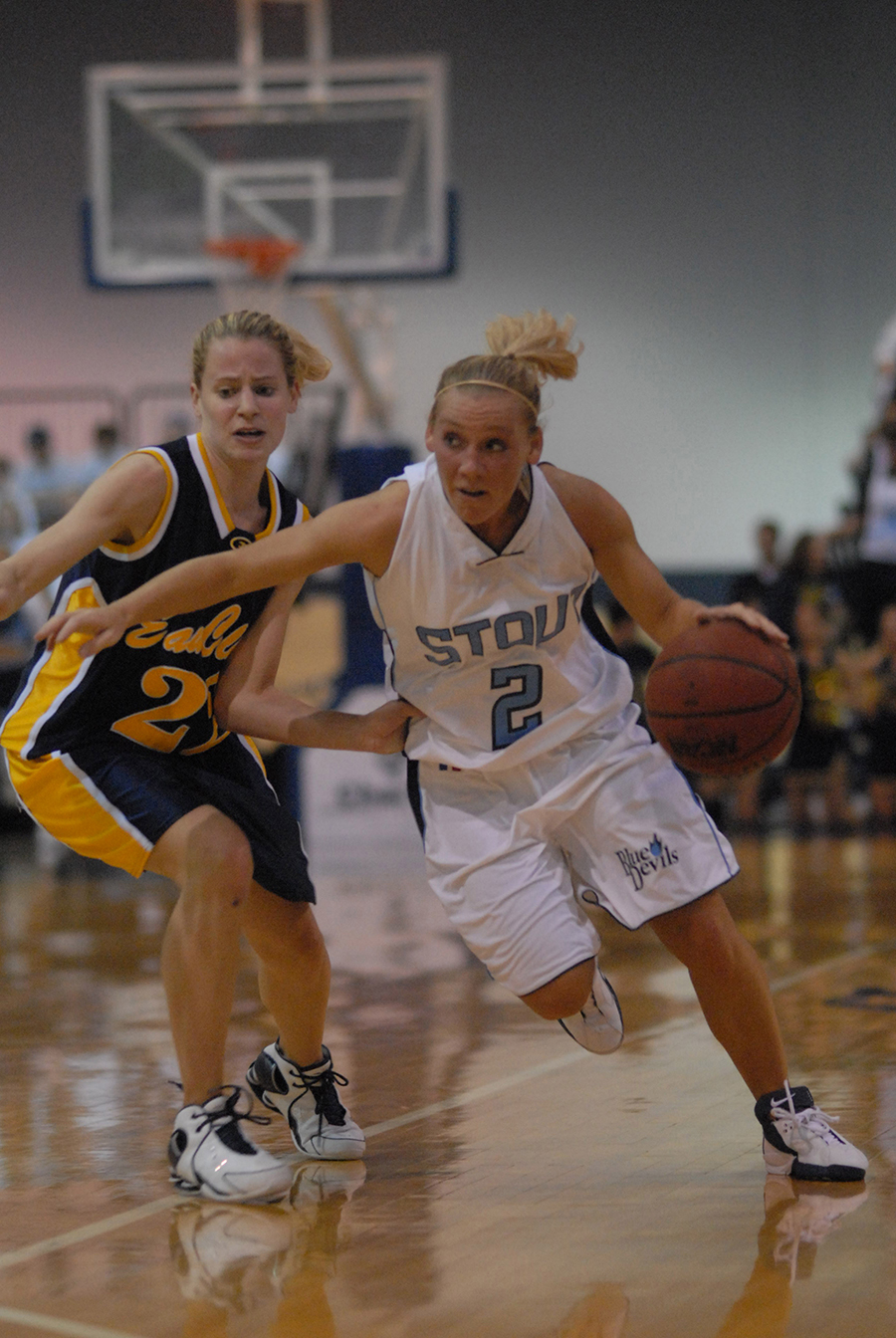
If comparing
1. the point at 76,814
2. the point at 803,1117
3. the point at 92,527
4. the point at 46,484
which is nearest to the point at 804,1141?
the point at 803,1117

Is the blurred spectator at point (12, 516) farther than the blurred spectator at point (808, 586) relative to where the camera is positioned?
Yes

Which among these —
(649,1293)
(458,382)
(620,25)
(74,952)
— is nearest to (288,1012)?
(649,1293)

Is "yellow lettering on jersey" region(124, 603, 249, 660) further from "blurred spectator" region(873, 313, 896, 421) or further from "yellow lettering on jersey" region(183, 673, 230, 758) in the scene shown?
"blurred spectator" region(873, 313, 896, 421)

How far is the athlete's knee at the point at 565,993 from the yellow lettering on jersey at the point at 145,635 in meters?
1.02

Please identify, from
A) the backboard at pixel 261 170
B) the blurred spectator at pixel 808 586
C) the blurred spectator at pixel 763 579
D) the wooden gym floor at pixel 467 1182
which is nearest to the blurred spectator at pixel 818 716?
the blurred spectator at pixel 808 586

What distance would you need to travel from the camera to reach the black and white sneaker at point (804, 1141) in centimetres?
297

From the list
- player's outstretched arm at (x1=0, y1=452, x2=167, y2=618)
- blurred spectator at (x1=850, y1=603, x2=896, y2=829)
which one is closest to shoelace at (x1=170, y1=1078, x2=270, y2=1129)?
player's outstretched arm at (x1=0, y1=452, x2=167, y2=618)

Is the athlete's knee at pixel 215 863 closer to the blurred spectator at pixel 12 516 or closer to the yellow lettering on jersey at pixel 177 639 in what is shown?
the yellow lettering on jersey at pixel 177 639

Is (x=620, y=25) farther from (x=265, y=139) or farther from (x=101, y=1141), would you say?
(x=101, y=1141)

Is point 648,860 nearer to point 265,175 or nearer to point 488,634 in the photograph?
point 488,634

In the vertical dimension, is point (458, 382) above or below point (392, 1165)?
above

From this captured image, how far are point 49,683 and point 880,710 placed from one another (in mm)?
7024

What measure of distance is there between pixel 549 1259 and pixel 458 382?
156cm

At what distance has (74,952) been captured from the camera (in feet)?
20.2
